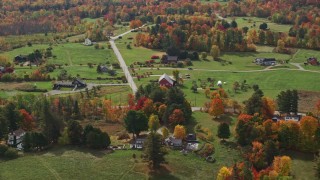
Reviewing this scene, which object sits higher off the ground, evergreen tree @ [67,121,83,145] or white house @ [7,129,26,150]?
evergreen tree @ [67,121,83,145]

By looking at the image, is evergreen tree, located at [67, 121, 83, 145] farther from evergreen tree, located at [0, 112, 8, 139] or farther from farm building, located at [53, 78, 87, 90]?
farm building, located at [53, 78, 87, 90]

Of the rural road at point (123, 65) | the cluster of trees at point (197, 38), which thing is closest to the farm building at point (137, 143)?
the rural road at point (123, 65)

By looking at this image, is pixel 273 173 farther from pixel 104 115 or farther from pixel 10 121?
pixel 10 121

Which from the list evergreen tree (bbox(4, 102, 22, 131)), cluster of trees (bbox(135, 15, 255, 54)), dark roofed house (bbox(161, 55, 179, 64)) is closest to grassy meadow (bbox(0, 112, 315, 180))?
evergreen tree (bbox(4, 102, 22, 131))

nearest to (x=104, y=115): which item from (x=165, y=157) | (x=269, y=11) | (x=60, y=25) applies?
(x=165, y=157)

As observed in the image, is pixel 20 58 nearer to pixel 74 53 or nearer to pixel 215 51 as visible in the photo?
pixel 74 53

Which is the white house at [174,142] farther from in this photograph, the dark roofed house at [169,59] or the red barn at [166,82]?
the dark roofed house at [169,59]
